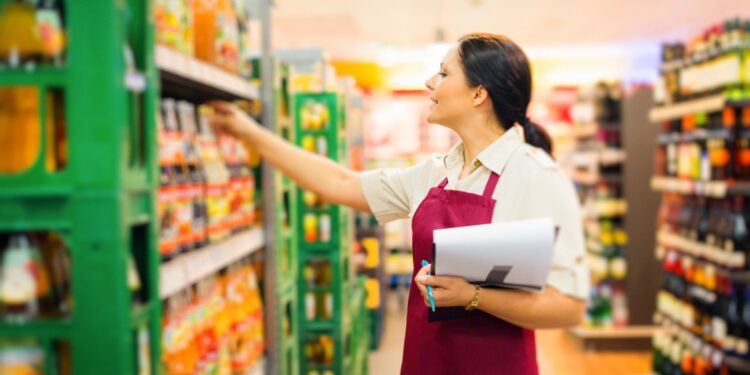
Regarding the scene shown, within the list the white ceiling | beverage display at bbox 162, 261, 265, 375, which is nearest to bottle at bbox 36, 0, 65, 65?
beverage display at bbox 162, 261, 265, 375

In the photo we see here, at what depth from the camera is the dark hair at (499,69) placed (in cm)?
191

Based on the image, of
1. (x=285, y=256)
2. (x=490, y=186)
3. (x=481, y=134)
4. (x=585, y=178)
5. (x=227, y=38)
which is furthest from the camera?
(x=585, y=178)

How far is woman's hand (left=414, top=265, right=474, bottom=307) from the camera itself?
1.77 meters

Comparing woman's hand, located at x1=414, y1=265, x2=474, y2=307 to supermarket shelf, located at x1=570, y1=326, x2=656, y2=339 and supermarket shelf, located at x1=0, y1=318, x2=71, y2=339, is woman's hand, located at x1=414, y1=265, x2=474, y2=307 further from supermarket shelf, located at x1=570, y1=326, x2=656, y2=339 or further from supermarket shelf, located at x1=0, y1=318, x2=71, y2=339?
supermarket shelf, located at x1=570, y1=326, x2=656, y2=339

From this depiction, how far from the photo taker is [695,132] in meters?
5.16

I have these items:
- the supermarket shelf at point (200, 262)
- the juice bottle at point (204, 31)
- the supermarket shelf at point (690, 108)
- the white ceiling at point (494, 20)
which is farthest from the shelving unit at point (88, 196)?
the white ceiling at point (494, 20)

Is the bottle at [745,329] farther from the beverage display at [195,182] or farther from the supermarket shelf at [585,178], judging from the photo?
the beverage display at [195,182]

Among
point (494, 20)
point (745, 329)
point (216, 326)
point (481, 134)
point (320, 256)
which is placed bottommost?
point (745, 329)

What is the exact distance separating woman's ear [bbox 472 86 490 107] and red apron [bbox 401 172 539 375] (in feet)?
0.64

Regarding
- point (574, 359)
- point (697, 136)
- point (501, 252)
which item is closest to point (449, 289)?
point (501, 252)

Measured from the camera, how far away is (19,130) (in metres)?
1.39

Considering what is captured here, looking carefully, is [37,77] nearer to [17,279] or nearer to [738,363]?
[17,279]

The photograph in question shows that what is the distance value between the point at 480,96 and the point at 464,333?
2.02 feet

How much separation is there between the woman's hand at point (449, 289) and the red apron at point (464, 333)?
0.15m
